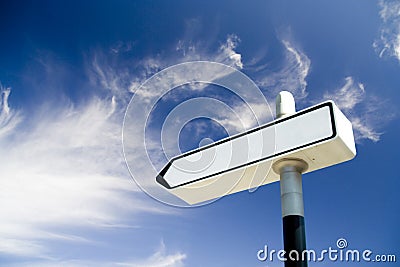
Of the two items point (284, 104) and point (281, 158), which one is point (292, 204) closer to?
point (281, 158)

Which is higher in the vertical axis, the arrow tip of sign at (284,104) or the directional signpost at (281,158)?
the arrow tip of sign at (284,104)

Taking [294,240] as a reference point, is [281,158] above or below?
above

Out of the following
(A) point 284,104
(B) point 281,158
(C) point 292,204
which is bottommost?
(C) point 292,204

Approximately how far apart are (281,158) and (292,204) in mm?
435

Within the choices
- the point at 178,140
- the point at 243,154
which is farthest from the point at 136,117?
the point at 243,154

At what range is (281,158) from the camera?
137 inches

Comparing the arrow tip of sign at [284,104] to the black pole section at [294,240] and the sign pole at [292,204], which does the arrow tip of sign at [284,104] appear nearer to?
the sign pole at [292,204]

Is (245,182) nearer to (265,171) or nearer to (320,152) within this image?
(265,171)

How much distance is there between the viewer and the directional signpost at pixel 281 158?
3.22 metres

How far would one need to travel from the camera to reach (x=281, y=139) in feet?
11.2

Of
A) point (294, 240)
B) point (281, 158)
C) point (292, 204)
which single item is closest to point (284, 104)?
point (281, 158)

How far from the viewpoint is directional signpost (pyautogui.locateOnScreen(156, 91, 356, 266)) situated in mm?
3223

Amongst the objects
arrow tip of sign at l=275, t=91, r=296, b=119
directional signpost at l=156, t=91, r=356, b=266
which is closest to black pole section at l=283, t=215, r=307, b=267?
directional signpost at l=156, t=91, r=356, b=266

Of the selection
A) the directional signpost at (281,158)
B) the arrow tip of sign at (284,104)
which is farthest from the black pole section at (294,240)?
the arrow tip of sign at (284,104)
